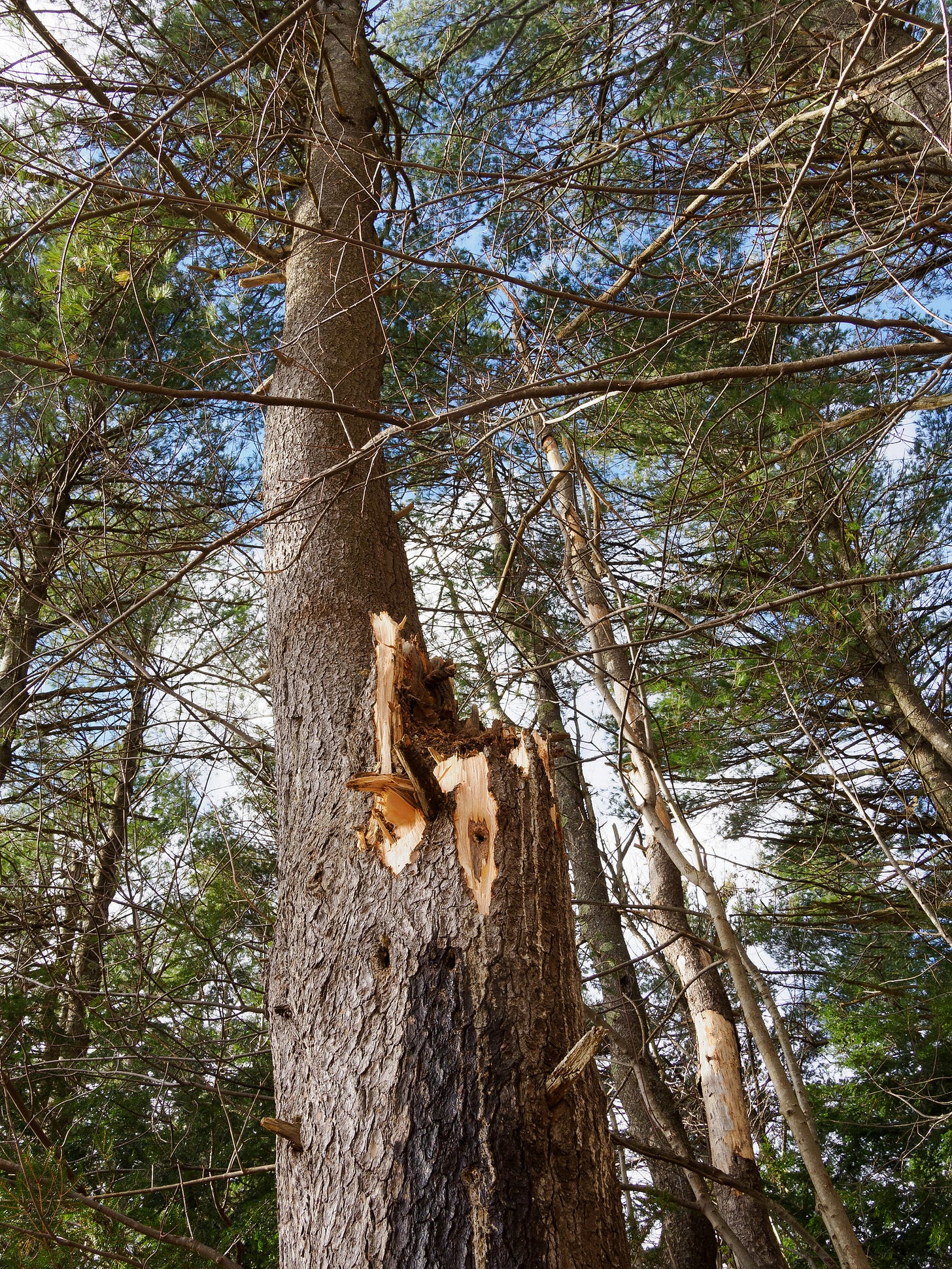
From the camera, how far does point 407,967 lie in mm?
1693

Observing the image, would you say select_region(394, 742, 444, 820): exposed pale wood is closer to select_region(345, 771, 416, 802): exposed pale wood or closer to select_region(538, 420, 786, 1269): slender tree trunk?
select_region(345, 771, 416, 802): exposed pale wood

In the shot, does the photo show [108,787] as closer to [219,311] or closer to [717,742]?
[219,311]

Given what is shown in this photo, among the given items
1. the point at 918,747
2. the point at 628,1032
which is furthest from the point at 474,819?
the point at 918,747

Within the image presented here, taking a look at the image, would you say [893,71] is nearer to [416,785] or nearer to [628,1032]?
[416,785]

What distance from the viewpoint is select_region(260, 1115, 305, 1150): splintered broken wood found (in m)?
1.66

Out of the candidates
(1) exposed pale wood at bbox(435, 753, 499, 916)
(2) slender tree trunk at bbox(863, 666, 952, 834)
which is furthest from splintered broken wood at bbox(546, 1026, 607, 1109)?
(2) slender tree trunk at bbox(863, 666, 952, 834)

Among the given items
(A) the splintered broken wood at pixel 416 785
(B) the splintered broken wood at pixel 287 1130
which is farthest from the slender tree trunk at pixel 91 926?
(B) the splintered broken wood at pixel 287 1130

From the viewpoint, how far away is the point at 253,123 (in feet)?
10.0

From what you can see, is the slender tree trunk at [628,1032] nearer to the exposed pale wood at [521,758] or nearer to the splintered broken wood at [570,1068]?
the exposed pale wood at [521,758]

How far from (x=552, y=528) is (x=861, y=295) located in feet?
7.18

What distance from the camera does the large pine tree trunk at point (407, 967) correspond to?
145 centimetres

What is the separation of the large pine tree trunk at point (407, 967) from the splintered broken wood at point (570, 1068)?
0.02 m

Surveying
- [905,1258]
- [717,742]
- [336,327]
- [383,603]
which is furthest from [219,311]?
[905,1258]

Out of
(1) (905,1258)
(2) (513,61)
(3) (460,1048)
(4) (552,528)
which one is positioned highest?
(2) (513,61)
